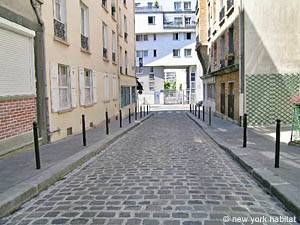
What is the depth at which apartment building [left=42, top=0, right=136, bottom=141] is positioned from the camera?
39.7 ft

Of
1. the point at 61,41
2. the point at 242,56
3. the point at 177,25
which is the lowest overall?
the point at 242,56

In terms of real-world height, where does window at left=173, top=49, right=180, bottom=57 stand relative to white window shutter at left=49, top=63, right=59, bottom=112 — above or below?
above

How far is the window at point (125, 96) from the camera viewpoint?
1057 inches

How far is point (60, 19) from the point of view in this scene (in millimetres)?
13461

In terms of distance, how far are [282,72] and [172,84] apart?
56.7 metres

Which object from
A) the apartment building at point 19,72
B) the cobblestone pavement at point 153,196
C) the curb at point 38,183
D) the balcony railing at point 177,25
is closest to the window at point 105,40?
the apartment building at point 19,72

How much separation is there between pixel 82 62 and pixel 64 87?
2715 mm

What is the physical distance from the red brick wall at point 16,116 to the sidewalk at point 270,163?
5.60 m

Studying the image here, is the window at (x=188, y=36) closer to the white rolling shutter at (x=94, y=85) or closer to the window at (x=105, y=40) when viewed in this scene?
the window at (x=105, y=40)

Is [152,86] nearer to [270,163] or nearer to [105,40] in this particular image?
[105,40]

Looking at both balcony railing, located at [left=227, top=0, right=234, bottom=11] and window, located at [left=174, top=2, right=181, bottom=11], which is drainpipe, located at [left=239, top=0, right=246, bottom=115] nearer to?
balcony railing, located at [left=227, top=0, right=234, bottom=11]

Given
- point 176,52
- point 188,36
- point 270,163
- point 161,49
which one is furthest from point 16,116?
point 188,36

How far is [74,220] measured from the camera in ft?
15.4

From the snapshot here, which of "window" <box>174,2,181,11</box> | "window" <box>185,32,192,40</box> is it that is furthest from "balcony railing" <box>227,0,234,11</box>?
"window" <box>174,2,181,11</box>
